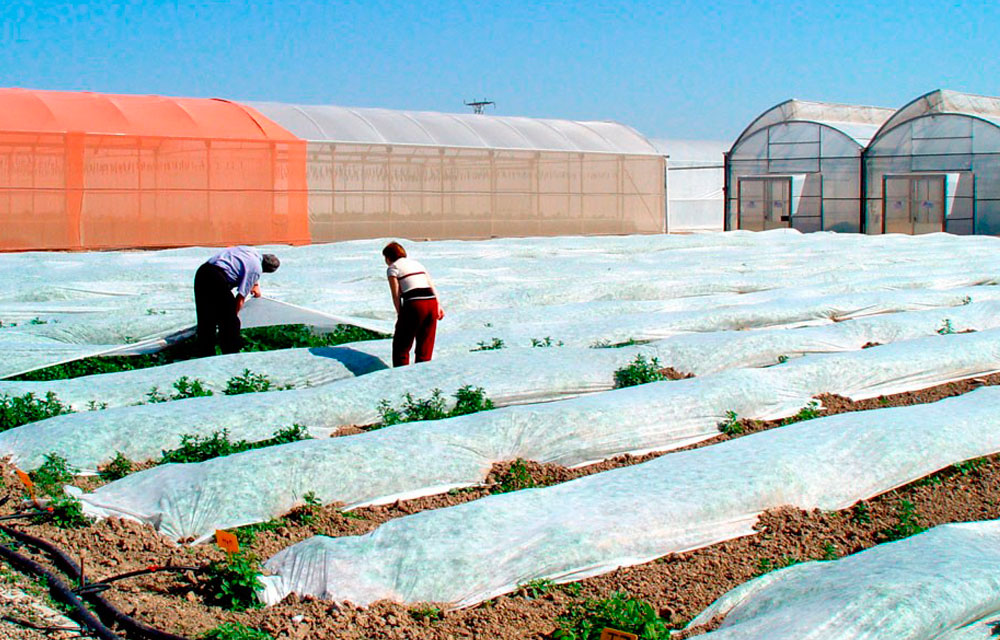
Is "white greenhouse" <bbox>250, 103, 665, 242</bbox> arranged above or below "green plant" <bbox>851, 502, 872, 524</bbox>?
above

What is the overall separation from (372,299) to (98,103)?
1353 centimetres

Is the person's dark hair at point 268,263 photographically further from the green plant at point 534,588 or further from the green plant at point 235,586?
the green plant at point 534,588

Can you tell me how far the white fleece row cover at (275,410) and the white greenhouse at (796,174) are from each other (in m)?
20.9

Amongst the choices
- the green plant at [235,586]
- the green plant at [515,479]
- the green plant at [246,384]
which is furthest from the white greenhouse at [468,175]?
the green plant at [235,586]

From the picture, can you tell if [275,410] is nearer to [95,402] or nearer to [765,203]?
[95,402]

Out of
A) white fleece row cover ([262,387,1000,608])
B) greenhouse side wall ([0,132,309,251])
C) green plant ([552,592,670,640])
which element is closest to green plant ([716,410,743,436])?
white fleece row cover ([262,387,1000,608])

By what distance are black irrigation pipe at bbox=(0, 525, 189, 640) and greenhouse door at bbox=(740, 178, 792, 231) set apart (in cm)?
2687

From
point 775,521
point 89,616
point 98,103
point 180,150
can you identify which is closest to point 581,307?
point 775,521

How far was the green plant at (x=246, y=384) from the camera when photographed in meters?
7.50

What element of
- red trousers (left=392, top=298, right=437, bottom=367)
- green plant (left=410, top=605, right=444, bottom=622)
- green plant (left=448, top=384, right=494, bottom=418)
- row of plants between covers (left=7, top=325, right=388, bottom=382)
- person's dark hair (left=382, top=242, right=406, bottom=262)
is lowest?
green plant (left=410, top=605, right=444, bottom=622)

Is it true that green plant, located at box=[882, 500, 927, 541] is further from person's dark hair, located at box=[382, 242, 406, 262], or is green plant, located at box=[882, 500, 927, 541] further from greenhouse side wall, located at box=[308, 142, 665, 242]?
greenhouse side wall, located at box=[308, 142, 665, 242]

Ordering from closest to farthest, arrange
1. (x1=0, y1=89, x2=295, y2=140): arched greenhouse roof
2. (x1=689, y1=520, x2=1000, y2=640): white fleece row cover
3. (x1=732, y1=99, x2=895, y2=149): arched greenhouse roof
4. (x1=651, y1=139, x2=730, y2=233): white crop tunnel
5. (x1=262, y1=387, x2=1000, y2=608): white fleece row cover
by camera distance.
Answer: (x1=689, y1=520, x2=1000, y2=640): white fleece row cover → (x1=262, y1=387, x2=1000, y2=608): white fleece row cover → (x1=0, y1=89, x2=295, y2=140): arched greenhouse roof → (x1=732, y1=99, x2=895, y2=149): arched greenhouse roof → (x1=651, y1=139, x2=730, y2=233): white crop tunnel

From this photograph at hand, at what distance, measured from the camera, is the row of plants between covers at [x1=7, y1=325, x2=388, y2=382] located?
845 centimetres

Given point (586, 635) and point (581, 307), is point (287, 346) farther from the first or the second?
point (586, 635)
